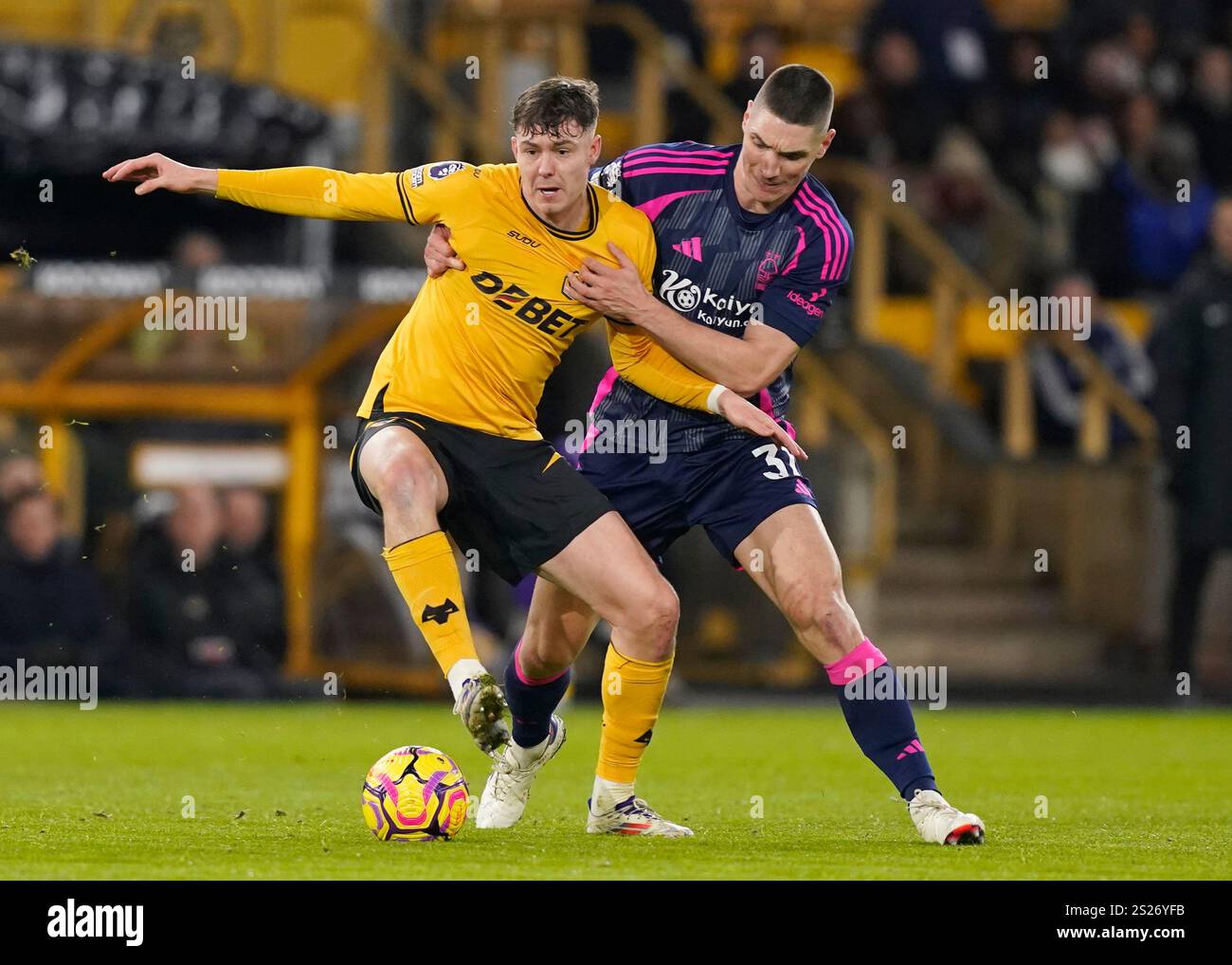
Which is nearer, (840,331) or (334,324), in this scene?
(334,324)

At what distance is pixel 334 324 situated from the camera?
1493 cm

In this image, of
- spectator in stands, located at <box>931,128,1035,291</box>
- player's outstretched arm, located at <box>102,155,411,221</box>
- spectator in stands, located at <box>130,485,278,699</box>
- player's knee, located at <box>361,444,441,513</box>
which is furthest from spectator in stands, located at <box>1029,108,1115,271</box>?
player's knee, located at <box>361,444,441,513</box>

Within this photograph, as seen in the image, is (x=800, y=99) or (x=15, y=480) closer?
(x=800, y=99)

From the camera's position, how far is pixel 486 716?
6.39 metres

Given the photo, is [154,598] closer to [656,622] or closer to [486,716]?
[656,622]

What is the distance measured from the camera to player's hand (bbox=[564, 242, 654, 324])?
23.5 feet

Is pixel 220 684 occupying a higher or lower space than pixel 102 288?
lower

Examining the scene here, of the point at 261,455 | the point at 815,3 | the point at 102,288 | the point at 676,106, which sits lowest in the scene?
the point at 261,455

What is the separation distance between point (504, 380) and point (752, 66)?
10.2 m

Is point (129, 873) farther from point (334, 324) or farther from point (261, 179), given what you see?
point (334, 324)
